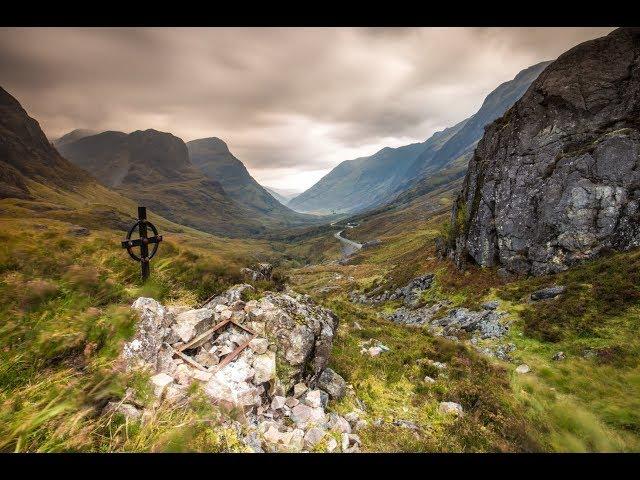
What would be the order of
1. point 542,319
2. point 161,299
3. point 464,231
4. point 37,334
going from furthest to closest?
point 464,231 < point 542,319 < point 161,299 < point 37,334

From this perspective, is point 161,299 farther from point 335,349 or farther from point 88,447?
point 335,349

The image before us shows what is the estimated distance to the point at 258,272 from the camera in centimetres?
1512

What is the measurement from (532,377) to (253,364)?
1263 centimetres

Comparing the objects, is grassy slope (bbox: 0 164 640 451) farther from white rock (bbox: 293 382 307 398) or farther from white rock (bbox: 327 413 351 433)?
white rock (bbox: 293 382 307 398)

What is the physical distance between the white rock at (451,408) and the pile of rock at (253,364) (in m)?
3.26

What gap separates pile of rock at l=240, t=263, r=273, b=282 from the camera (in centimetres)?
1389

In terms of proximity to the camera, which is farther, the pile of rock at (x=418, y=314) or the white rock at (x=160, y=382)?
the pile of rock at (x=418, y=314)

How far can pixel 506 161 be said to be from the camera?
29.6m

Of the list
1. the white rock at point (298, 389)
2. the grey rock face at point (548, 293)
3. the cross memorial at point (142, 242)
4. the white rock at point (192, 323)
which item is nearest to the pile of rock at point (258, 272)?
the white rock at point (192, 323)

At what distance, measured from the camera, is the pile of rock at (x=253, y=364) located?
703cm

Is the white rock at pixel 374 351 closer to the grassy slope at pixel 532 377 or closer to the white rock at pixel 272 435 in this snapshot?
the grassy slope at pixel 532 377

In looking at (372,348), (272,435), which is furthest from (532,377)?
(272,435)
